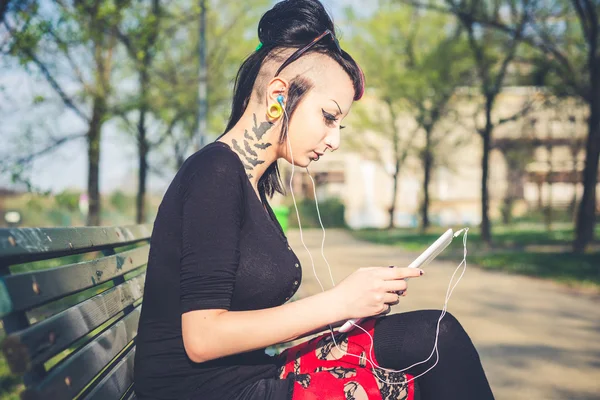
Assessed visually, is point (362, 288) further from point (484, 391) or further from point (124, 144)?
point (124, 144)

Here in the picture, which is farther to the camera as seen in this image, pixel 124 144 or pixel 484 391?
pixel 124 144

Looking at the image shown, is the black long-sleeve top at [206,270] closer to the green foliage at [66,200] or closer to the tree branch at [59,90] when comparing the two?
the tree branch at [59,90]

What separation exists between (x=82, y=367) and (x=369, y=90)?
27.3 m

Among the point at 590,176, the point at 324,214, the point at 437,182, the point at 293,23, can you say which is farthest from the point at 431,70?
the point at 437,182

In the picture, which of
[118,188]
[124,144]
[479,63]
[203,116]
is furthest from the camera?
[118,188]

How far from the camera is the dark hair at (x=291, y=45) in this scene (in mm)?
2116

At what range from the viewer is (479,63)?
58.9 feet

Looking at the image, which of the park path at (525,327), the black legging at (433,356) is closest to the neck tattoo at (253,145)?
the black legging at (433,356)

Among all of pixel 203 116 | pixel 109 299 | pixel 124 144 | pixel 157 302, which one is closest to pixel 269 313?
pixel 157 302

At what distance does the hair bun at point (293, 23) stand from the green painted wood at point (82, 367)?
40.9 inches

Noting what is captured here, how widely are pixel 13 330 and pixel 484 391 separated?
1271mm

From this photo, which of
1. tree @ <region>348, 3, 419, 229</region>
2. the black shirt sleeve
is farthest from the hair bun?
tree @ <region>348, 3, 419, 229</region>

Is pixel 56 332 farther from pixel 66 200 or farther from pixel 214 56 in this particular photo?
pixel 214 56

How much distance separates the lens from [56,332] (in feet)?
4.80
